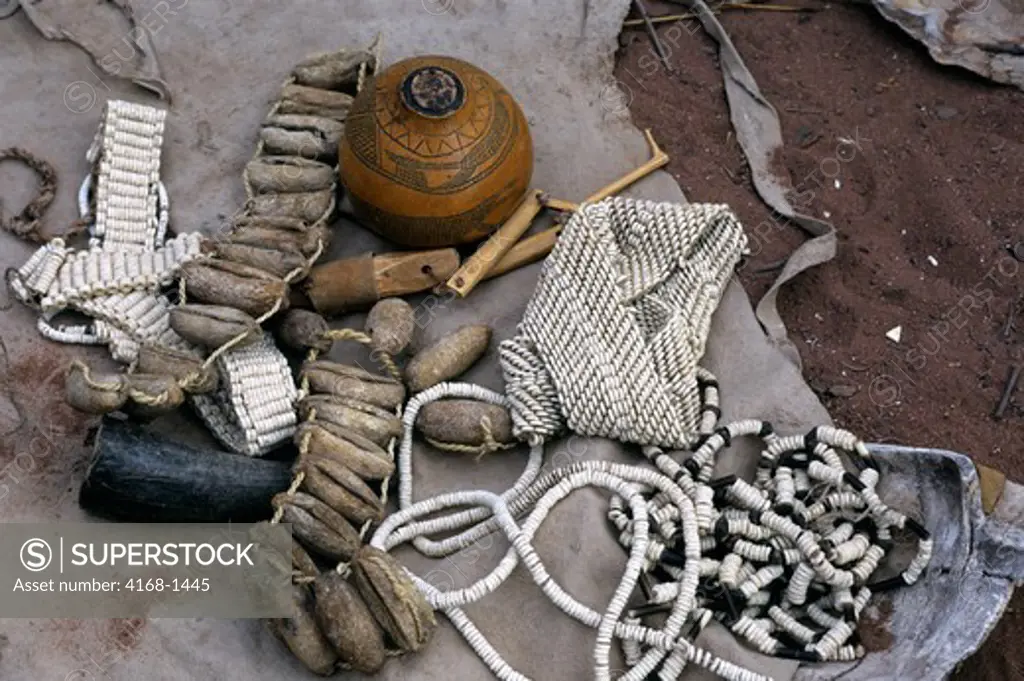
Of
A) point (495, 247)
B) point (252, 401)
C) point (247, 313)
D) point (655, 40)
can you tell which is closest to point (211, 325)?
point (247, 313)

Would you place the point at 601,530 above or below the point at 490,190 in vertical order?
below

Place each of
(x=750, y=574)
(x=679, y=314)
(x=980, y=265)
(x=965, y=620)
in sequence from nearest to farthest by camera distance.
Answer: (x=965, y=620), (x=750, y=574), (x=679, y=314), (x=980, y=265)

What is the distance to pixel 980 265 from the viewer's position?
3.50m

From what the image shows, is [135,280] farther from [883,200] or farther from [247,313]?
[883,200]

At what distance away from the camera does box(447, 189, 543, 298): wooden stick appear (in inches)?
131

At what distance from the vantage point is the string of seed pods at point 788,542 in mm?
2756

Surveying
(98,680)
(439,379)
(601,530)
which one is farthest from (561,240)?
(98,680)

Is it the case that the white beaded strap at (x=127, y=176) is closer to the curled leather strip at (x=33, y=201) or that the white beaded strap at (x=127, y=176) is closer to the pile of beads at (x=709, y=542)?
the curled leather strip at (x=33, y=201)

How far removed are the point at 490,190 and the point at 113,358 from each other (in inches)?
42.4

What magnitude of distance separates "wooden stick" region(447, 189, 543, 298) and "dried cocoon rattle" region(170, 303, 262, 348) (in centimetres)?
58

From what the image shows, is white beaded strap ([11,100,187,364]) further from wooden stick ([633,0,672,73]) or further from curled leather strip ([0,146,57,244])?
wooden stick ([633,0,672,73])

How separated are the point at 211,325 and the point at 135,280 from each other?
13.2 inches

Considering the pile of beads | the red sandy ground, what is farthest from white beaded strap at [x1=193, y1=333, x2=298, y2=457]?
the red sandy ground

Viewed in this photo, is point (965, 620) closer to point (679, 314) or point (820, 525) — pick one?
point (820, 525)
